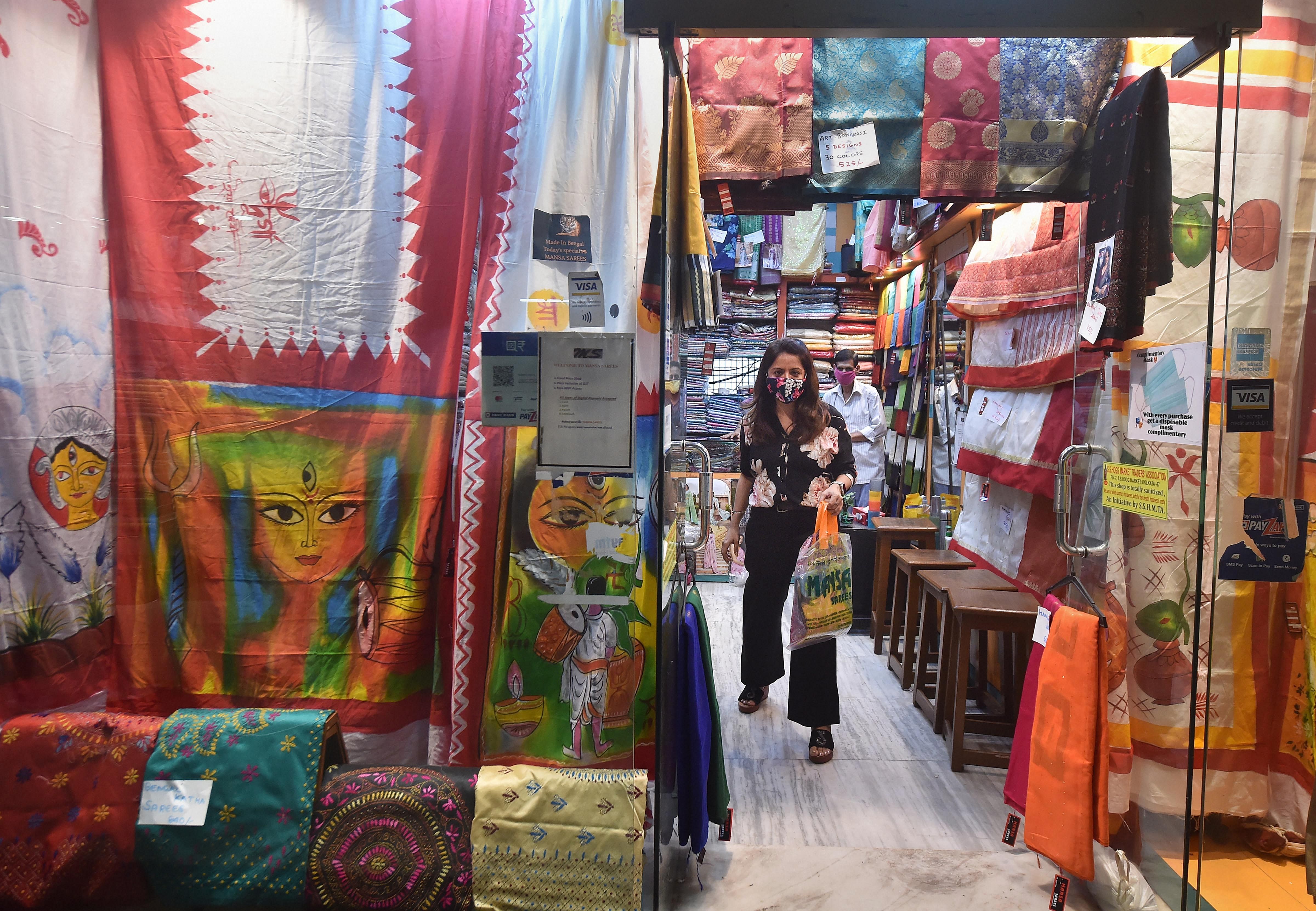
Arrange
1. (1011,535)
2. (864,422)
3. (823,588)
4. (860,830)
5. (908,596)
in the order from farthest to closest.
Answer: (864,422)
(908,596)
(1011,535)
(823,588)
(860,830)

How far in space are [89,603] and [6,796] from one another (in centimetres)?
48

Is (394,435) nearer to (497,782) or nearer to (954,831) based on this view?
(497,782)

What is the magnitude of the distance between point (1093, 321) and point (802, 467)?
108cm

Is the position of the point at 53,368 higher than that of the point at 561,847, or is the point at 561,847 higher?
the point at 53,368

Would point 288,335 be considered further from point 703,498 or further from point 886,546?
point 886,546

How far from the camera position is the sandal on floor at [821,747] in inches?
103

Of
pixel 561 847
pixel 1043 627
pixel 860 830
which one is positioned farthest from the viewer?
pixel 860 830

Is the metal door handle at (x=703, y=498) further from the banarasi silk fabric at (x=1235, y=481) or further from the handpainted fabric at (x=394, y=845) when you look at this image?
the banarasi silk fabric at (x=1235, y=481)

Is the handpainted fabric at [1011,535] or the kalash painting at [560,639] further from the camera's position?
the handpainted fabric at [1011,535]

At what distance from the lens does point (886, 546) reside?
12.9ft

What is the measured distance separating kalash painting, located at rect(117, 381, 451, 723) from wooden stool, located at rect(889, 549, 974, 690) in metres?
2.23

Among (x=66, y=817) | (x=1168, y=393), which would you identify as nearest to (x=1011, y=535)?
(x=1168, y=393)

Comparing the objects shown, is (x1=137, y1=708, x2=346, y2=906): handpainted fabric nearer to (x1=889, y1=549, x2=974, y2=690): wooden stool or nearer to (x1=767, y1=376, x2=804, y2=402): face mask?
(x1=767, y1=376, x2=804, y2=402): face mask

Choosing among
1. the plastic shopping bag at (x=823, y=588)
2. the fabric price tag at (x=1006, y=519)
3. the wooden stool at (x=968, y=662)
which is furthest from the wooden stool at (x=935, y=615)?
the plastic shopping bag at (x=823, y=588)
